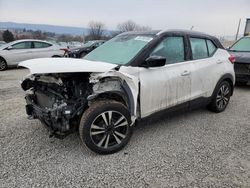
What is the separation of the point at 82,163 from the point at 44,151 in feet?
2.09

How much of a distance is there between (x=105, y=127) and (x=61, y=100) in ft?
2.16

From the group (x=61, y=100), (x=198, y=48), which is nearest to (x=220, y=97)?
(x=198, y=48)

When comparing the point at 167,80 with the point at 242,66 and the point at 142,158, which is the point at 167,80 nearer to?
the point at 142,158

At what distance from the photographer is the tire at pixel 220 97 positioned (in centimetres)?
468

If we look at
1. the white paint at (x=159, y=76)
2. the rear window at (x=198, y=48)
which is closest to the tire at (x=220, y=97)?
the white paint at (x=159, y=76)

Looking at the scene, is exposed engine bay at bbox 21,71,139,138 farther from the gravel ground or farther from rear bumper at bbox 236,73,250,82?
rear bumper at bbox 236,73,250,82

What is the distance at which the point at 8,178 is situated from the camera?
267 centimetres

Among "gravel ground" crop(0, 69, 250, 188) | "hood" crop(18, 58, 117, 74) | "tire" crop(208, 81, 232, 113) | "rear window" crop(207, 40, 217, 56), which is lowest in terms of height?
"gravel ground" crop(0, 69, 250, 188)

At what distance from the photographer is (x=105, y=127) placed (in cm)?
311

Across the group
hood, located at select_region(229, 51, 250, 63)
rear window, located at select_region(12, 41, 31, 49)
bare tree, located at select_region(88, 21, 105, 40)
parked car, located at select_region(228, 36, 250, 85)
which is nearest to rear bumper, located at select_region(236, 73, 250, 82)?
parked car, located at select_region(228, 36, 250, 85)

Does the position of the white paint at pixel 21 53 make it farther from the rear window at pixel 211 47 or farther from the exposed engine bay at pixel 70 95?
the rear window at pixel 211 47

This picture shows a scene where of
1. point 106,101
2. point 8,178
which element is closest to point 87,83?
point 106,101

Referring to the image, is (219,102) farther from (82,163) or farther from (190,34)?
(82,163)

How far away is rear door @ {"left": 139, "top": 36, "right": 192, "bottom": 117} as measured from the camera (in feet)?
11.1
